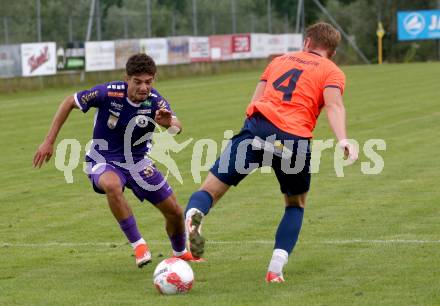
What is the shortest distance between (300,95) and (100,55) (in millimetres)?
35950

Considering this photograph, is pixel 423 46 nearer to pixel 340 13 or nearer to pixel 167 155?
pixel 340 13

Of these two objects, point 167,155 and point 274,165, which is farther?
point 167,155

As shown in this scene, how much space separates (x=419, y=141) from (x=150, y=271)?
37.5ft

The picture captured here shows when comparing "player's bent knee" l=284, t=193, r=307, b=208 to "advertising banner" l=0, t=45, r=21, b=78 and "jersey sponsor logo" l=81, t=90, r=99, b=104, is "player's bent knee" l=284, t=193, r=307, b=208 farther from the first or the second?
"advertising banner" l=0, t=45, r=21, b=78

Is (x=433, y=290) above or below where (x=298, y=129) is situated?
below

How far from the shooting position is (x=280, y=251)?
8.16m

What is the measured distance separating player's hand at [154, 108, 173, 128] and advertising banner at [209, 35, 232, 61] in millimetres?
43477

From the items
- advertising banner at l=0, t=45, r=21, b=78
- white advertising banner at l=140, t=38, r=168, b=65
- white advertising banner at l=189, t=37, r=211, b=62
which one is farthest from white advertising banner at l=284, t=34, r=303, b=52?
advertising banner at l=0, t=45, r=21, b=78

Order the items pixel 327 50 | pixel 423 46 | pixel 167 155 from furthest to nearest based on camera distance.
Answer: pixel 423 46
pixel 167 155
pixel 327 50

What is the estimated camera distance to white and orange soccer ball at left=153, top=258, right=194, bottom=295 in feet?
25.7

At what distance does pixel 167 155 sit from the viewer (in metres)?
18.1

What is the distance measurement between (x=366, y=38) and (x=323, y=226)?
189 ft

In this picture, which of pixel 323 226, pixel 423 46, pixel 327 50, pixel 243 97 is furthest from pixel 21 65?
pixel 423 46

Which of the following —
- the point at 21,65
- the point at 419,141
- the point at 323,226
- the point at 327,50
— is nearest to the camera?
the point at 327,50
